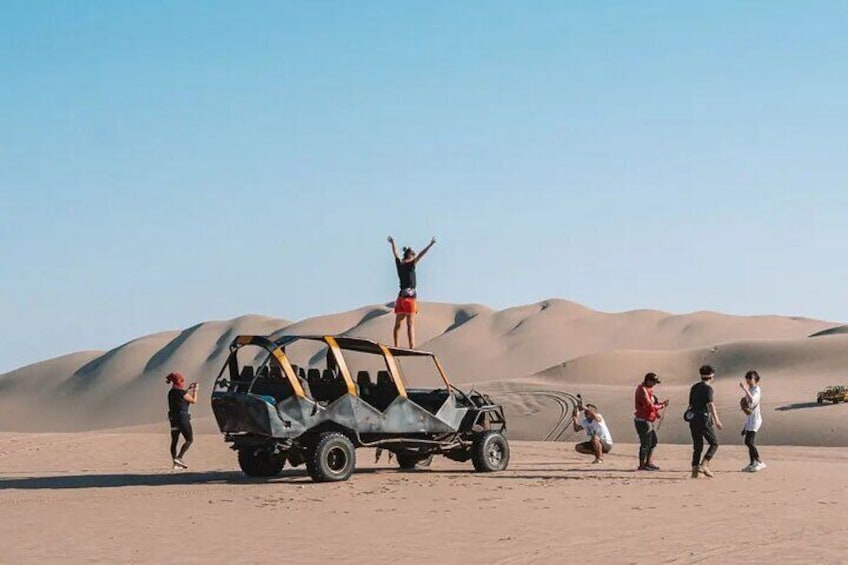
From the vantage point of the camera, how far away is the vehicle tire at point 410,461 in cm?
1992

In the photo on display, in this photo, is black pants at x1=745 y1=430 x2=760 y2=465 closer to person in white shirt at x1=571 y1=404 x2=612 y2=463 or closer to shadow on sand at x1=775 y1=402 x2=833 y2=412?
person in white shirt at x1=571 y1=404 x2=612 y2=463

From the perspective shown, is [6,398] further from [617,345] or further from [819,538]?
[819,538]

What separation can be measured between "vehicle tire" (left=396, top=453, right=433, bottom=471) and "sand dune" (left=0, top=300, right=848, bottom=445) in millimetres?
38449

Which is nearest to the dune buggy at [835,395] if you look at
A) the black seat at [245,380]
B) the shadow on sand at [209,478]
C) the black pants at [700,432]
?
the shadow on sand at [209,478]

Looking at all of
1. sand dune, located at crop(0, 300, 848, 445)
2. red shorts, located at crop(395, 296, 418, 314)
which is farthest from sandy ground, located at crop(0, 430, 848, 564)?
sand dune, located at crop(0, 300, 848, 445)

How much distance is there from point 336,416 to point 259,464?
6.31 ft

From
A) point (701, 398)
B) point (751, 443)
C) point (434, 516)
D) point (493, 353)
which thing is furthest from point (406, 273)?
point (493, 353)

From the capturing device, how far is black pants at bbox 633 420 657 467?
762 inches

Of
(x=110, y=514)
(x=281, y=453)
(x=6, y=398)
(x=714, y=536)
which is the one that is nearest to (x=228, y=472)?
(x=281, y=453)

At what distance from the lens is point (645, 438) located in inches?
768

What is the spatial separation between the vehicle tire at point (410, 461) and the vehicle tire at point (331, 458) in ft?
7.32

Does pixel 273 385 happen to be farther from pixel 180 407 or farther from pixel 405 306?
pixel 405 306

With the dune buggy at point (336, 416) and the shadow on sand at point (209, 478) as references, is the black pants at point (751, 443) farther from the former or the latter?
the dune buggy at point (336, 416)

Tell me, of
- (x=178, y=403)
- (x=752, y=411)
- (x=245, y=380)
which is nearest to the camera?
(x=245, y=380)
